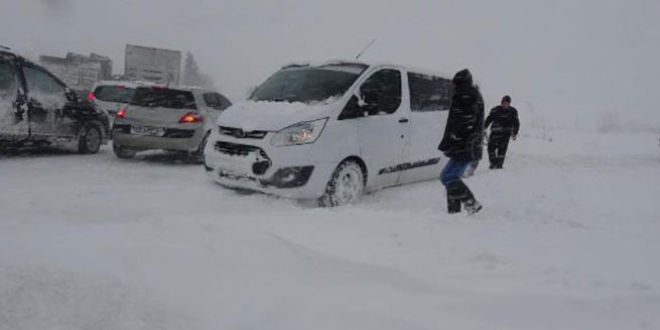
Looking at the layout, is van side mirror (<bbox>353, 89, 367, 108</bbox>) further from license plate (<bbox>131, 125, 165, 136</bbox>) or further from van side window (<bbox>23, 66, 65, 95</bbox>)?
van side window (<bbox>23, 66, 65, 95</bbox>)

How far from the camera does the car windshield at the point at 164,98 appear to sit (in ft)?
34.4

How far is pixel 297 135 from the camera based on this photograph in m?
6.56

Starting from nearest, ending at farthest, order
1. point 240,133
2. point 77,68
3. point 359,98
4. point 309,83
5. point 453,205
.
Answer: point 453,205
point 240,133
point 359,98
point 309,83
point 77,68

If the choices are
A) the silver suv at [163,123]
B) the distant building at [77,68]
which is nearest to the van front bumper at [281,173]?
the silver suv at [163,123]

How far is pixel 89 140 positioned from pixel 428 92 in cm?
655

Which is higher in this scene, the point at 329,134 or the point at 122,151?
the point at 329,134

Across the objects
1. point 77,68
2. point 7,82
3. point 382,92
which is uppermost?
point 77,68

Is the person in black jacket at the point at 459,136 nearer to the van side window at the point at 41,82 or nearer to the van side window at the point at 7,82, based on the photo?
the van side window at the point at 7,82

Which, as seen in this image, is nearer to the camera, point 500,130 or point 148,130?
point 148,130

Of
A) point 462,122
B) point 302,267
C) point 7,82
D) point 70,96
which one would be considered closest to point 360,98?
point 462,122

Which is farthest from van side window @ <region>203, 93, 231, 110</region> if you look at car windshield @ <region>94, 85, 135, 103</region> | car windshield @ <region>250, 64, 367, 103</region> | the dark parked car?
car windshield @ <region>94, 85, 135, 103</region>

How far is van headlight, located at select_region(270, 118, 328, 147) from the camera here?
654cm

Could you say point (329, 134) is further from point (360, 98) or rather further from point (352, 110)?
point (360, 98)

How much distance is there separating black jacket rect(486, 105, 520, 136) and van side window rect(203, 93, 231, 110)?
18.0 feet
